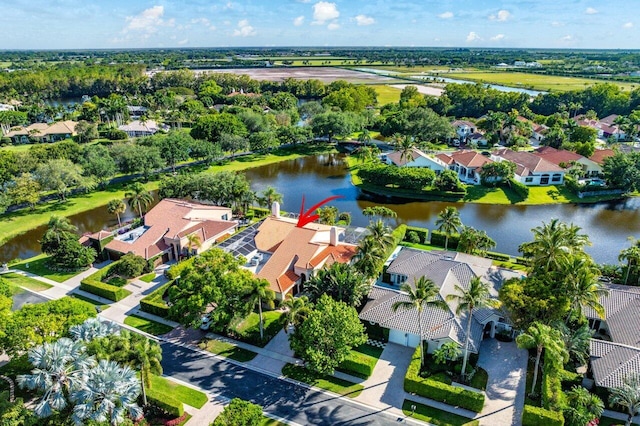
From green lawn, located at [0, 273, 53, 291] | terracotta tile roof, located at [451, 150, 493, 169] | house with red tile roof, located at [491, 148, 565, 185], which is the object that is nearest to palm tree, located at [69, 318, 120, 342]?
green lawn, located at [0, 273, 53, 291]

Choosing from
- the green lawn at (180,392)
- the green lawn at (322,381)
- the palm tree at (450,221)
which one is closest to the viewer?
the green lawn at (180,392)

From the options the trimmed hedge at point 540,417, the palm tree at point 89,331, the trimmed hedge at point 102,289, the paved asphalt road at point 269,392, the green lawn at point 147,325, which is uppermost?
the palm tree at point 89,331

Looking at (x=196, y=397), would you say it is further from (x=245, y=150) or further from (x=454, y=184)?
(x=245, y=150)

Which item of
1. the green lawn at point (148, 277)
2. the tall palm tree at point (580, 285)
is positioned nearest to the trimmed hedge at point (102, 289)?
the green lawn at point (148, 277)

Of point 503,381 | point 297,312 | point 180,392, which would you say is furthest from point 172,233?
point 503,381

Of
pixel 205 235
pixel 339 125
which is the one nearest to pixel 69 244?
pixel 205 235

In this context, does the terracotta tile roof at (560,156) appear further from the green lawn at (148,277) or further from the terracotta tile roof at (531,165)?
the green lawn at (148,277)
